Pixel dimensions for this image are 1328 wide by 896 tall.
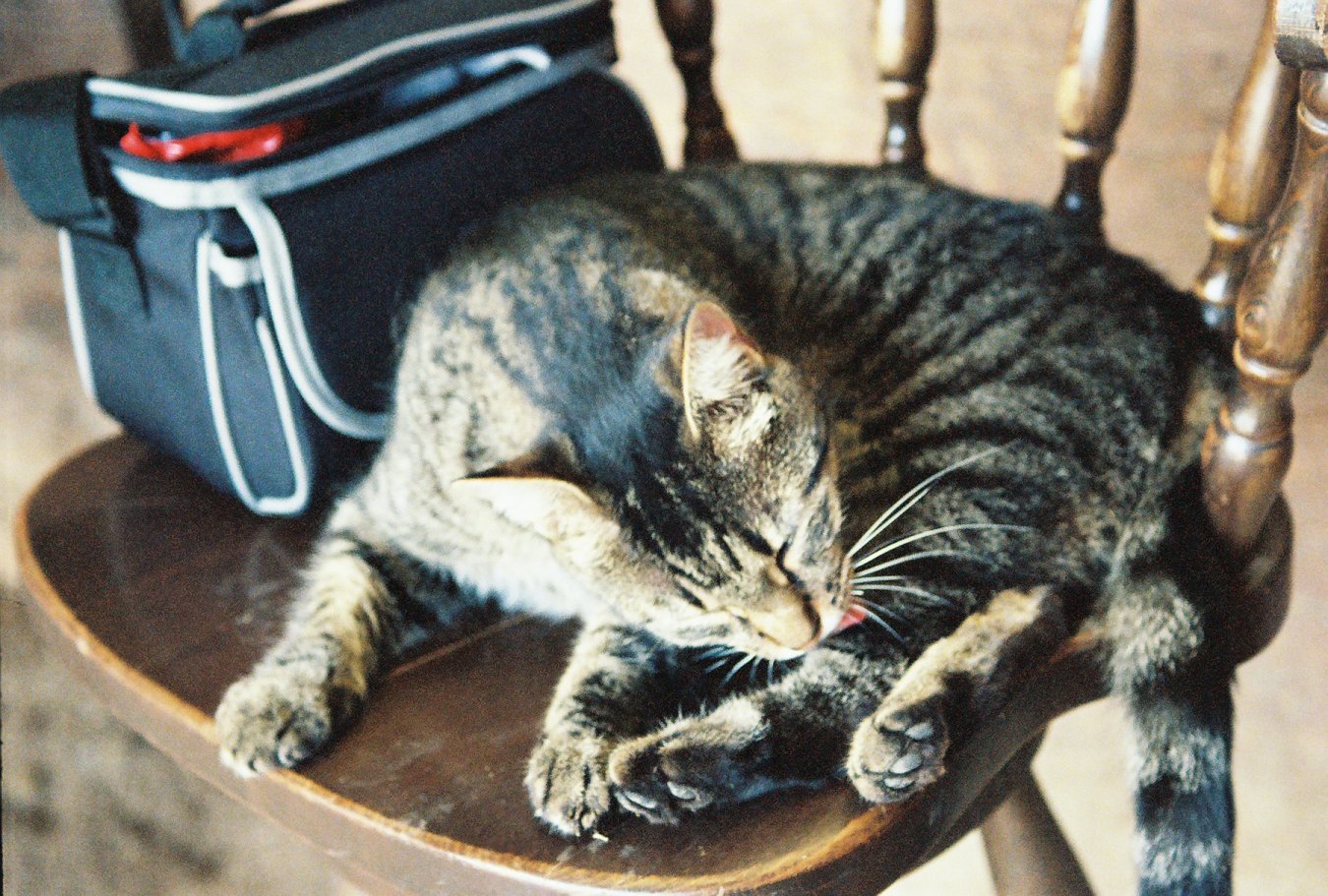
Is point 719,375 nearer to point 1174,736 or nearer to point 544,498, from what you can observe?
point 544,498

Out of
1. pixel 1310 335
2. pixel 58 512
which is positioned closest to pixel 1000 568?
pixel 1310 335

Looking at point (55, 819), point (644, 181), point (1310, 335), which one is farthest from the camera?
point (55, 819)

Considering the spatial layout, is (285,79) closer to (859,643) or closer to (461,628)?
(461,628)

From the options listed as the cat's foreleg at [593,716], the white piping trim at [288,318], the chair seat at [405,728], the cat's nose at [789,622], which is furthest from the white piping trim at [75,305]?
the cat's nose at [789,622]

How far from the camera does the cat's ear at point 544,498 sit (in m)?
0.63

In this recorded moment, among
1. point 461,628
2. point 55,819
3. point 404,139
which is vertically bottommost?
point 55,819

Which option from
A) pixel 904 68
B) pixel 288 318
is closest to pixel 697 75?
pixel 904 68

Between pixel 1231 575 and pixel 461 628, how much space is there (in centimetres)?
51

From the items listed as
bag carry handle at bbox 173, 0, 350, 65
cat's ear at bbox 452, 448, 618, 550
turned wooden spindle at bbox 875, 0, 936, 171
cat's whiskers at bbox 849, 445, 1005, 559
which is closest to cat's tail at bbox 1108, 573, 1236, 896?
cat's whiskers at bbox 849, 445, 1005, 559

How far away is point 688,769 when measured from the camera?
596mm

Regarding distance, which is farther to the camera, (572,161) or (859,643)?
(572,161)

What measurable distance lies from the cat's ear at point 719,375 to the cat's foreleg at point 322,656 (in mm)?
282

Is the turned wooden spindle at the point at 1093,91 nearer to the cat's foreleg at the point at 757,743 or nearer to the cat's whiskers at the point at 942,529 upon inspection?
the cat's whiskers at the point at 942,529

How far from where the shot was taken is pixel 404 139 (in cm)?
81
